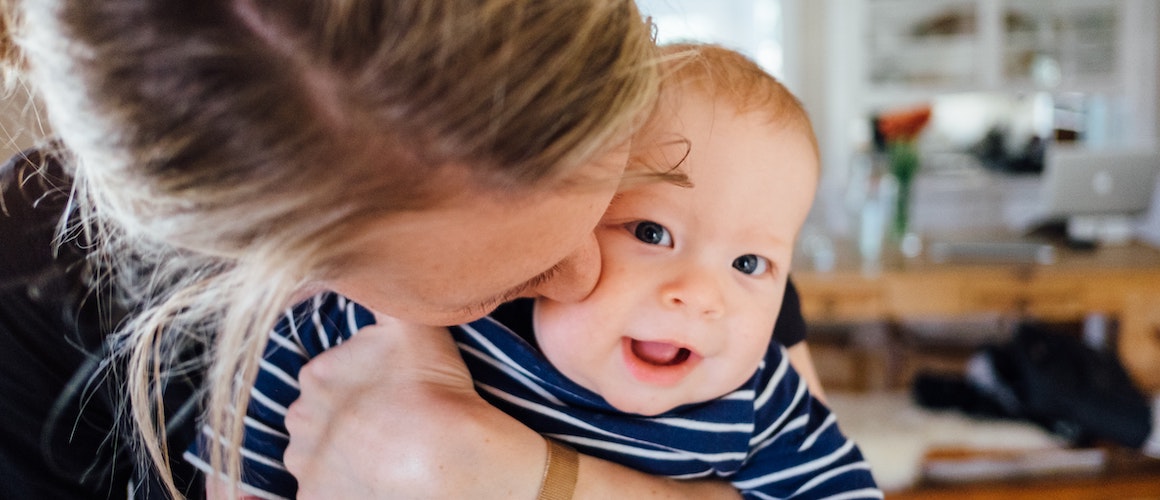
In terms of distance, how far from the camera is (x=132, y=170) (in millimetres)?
443

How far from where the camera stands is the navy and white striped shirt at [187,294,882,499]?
78 centimetres

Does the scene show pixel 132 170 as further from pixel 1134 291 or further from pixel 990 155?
pixel 990 155

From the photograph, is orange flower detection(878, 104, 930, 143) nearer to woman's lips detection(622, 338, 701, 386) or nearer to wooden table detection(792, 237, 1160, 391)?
wooden table detection(792, 237, 1160, 391)

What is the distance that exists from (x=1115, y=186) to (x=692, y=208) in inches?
112

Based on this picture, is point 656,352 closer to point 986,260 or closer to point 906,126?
point 986,260

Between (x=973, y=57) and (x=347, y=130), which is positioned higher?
(x=973, y=57)

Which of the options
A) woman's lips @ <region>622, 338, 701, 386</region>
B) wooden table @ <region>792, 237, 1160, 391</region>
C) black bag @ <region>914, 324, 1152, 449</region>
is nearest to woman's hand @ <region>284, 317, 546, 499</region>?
woman's lips @ <region>622, 338, 701, 386</region>

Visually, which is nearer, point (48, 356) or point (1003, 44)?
point (48, 356)

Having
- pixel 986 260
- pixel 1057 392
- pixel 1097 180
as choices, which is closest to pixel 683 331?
pixel 1057 392

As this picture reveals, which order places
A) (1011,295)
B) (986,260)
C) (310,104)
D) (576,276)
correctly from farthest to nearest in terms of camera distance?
1. (986,260)
2. (1011,295)
3. (576,276)
4. (310,104)

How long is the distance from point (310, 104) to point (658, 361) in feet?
1.39

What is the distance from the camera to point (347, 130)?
421 mm

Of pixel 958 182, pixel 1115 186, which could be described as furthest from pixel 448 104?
pixel 958 182

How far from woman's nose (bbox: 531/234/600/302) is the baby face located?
0.03 meters
